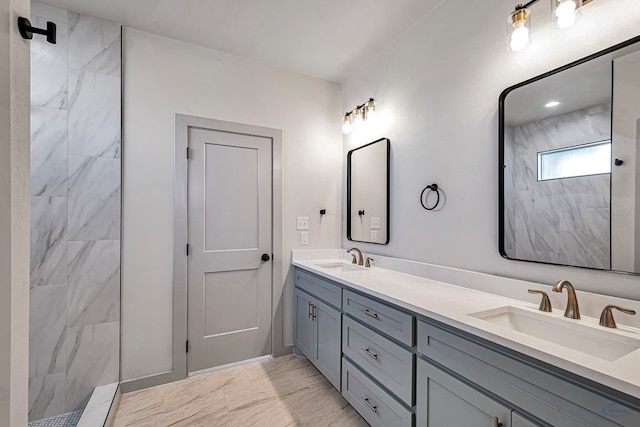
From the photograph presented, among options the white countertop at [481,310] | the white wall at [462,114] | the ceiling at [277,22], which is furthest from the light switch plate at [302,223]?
the ceiling at [277,22]

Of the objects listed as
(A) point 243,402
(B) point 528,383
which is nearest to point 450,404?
(B) point 528,383

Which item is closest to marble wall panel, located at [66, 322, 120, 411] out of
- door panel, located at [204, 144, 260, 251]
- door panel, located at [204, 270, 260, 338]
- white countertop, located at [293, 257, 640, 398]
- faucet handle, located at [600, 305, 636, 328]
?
door panel, located at [204, 270, 260, 338]

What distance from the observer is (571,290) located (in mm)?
1193

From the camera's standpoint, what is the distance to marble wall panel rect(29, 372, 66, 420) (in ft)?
6.24

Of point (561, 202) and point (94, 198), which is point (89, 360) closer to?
point (94, 198)

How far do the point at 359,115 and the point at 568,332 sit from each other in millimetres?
2108

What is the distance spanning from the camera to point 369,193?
2.63 m

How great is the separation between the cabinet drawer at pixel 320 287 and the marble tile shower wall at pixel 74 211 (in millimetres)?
1390

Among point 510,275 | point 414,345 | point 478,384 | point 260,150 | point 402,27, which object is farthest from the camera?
point 260,150

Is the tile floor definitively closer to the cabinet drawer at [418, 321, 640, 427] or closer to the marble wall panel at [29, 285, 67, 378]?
the marble wall panel at [29, 285, 67, 378]

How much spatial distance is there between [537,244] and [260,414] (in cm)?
193

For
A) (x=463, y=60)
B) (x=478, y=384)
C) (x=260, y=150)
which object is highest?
(x=463, y=60)

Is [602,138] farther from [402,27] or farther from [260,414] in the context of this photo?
[260,414]

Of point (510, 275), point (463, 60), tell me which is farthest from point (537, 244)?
point (463, 60)
